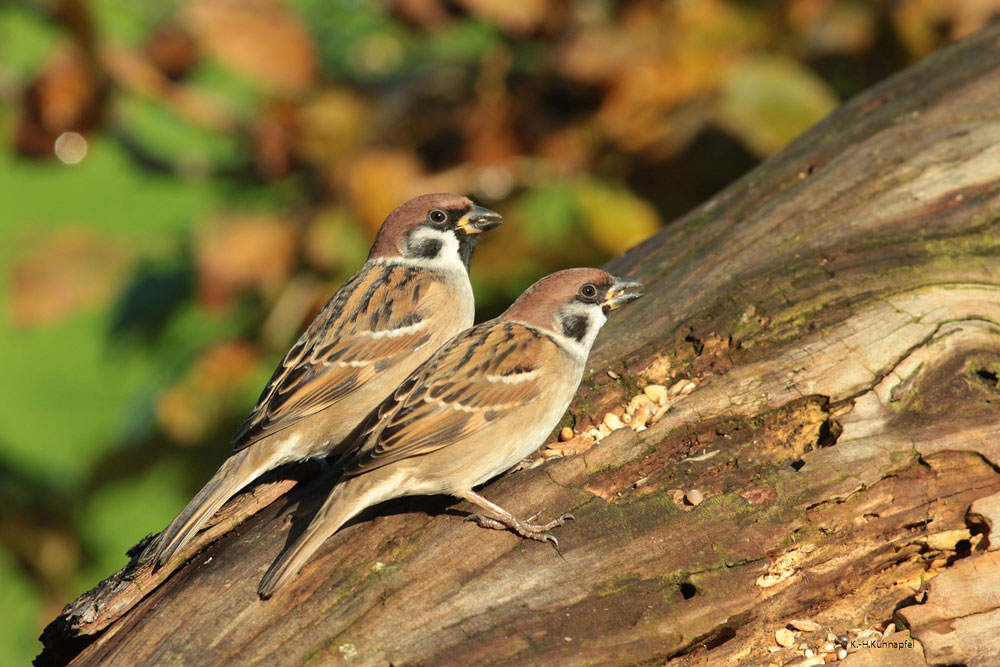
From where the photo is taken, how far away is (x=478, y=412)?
284 centimetres

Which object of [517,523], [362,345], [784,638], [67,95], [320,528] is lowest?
[784,638]

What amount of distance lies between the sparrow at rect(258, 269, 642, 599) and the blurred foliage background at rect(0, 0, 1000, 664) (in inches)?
37.2

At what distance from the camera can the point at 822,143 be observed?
3559 mm

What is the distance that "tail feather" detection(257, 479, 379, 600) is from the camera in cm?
245

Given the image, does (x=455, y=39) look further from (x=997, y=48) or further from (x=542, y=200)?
(x=997, y=48)

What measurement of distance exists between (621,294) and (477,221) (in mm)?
694

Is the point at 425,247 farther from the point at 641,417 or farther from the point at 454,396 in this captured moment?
the point at 641,417

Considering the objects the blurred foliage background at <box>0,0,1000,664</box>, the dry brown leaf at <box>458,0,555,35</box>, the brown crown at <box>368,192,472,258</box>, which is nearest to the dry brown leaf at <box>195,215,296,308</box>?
the blurred foliage background at <box>0,0,1000,664</box>

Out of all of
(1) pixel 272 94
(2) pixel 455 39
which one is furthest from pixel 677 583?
(2) pixel 455 39

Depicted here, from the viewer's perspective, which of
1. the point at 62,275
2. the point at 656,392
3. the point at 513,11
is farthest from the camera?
the point at 62,275

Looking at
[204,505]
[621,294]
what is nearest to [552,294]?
[621,294]

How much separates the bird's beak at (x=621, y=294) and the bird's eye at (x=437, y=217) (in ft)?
2.47

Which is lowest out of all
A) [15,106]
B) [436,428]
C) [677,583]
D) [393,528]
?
[677,583]

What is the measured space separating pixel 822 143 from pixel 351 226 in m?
1.94
